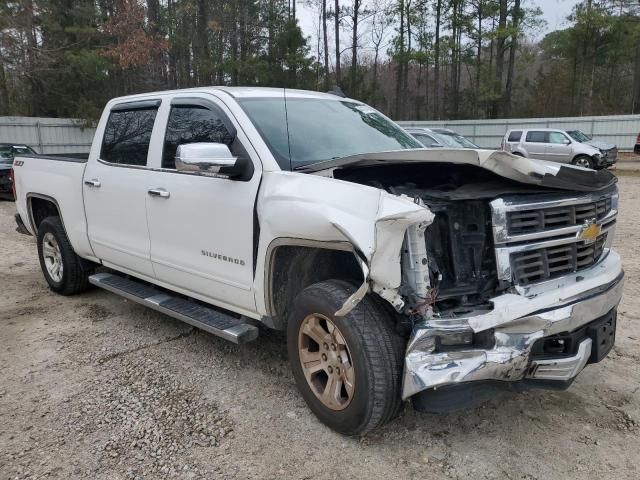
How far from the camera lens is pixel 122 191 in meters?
4.57

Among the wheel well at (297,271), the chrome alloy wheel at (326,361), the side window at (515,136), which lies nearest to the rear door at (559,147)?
the side window at (515,136)

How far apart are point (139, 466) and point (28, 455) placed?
2.17 ft

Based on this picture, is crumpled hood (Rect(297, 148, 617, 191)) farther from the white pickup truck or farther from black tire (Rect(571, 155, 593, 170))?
black tire (Rect(571, 155, 593, 170))

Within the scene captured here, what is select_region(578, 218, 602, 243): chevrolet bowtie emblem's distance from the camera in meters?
3.05

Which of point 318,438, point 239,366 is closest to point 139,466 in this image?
point 318,438

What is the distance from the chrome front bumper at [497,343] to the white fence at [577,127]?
27671mm

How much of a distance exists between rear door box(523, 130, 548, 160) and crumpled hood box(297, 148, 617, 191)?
19.3 metres

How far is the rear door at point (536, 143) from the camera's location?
68.9ft

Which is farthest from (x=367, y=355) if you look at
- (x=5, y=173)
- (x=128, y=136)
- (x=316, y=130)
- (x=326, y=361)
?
(x=5, y=173)

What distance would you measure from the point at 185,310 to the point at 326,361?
1423 mm

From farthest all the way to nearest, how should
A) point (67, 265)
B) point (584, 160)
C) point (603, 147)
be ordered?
point (603, 147)
point (584, 160)
point (67, 265)

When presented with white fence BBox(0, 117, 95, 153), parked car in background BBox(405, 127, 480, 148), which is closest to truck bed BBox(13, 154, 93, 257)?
parked car in background BBox(405, 127, 480, 148)

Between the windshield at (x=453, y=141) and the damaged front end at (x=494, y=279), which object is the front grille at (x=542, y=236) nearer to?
the damaged front end at (x=494, y=279)

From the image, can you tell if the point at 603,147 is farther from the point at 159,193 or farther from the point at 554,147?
the point at 159,193
